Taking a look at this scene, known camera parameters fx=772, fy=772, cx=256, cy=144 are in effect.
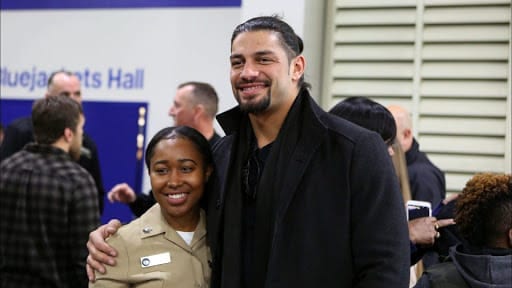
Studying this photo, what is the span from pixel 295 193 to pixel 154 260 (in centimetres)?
53

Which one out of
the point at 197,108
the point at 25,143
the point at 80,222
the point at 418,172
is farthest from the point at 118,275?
the point at 25,143

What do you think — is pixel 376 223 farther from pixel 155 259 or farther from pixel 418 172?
pixel 418 172

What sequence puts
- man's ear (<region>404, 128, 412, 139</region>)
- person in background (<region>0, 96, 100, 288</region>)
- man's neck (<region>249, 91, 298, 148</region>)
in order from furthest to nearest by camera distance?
man's ear (<region>404, 128, 412, 139</region>)
person in background (<region>0, 96, 100, 288</region>)
man's neck (<region>249, 91, 298, 148</region>)

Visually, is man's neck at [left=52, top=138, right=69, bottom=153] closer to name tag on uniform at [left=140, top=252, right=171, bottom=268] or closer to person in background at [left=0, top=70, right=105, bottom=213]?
person in background at [left=0, top=70, right=105, bottom=213]

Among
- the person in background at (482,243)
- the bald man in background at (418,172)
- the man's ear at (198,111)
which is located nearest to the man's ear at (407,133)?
the bald man in background at (418,172)

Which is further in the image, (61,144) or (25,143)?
(25,143)

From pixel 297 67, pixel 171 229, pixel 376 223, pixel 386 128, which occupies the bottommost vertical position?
pixel 171 229

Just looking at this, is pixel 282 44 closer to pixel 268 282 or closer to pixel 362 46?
pixel 268 282

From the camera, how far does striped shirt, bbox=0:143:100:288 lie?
3273 millimetres

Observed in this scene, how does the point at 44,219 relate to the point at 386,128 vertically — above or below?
below

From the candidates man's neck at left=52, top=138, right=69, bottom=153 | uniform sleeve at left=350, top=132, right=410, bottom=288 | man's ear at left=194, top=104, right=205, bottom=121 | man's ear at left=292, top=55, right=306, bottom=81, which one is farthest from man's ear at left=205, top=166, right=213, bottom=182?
man's ear at left=194, top=104, right=205, bottom=121

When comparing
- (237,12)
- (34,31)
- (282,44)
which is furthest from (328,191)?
(34,31)

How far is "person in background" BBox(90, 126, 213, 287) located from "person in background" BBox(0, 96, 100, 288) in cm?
97

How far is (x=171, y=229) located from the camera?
7.75ft
